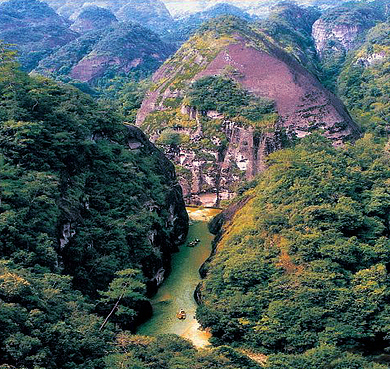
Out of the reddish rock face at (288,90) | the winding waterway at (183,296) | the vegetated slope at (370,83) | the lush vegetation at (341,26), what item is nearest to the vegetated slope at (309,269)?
the winding waterway at (183,296)

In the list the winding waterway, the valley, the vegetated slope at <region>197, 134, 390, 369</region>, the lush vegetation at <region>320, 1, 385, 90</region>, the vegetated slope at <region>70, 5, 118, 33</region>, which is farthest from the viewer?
the vegetated slope at <region>70, 5, 118, 33</region>

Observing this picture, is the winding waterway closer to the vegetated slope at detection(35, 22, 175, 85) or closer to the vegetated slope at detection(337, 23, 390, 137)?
the vegetated slope at detection(337, 23, 390, 137)

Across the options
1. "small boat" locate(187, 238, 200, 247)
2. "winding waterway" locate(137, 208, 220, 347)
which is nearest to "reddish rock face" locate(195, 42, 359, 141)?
"winding waterway" locate(137, 208, 220, 347)

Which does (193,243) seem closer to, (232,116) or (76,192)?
(76,192)

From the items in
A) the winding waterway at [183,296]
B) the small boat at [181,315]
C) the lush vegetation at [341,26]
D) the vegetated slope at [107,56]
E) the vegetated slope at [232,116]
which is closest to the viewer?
the winding waterway at [183,296]

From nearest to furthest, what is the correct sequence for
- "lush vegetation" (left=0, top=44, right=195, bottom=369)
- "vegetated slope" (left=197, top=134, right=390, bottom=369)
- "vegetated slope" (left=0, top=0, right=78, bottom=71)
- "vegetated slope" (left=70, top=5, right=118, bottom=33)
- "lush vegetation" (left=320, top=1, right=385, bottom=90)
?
"lush vegetation" (left=0, top=44, right=195, bottom=369) < "vegetated slope" (left=197, top=134, right=390, bottom=369) < "lush vegetation" (left=320, top=1, right=385, bottom=90) < "vegetated slope" (left=0, top=0, right=78, bottom=71) < "vegetated slope" (left=70, top=5, right=118, bottom=33)

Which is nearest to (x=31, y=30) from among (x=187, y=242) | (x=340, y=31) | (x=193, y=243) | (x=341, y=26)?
(x=340, y=31)

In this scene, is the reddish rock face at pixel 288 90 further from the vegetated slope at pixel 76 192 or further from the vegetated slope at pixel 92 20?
the vegetated slope at pixel 92 20

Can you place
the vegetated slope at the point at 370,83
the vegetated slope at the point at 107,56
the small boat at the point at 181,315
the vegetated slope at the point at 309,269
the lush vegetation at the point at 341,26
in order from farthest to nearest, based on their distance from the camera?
the lush vegetation at the point at 341,26 < the vegetated slope at the point at 107,56 < the vegetated slope at the point at 370,83 < the small boat at the point at 181,315 < the vegetated slope at the point at 309,269
